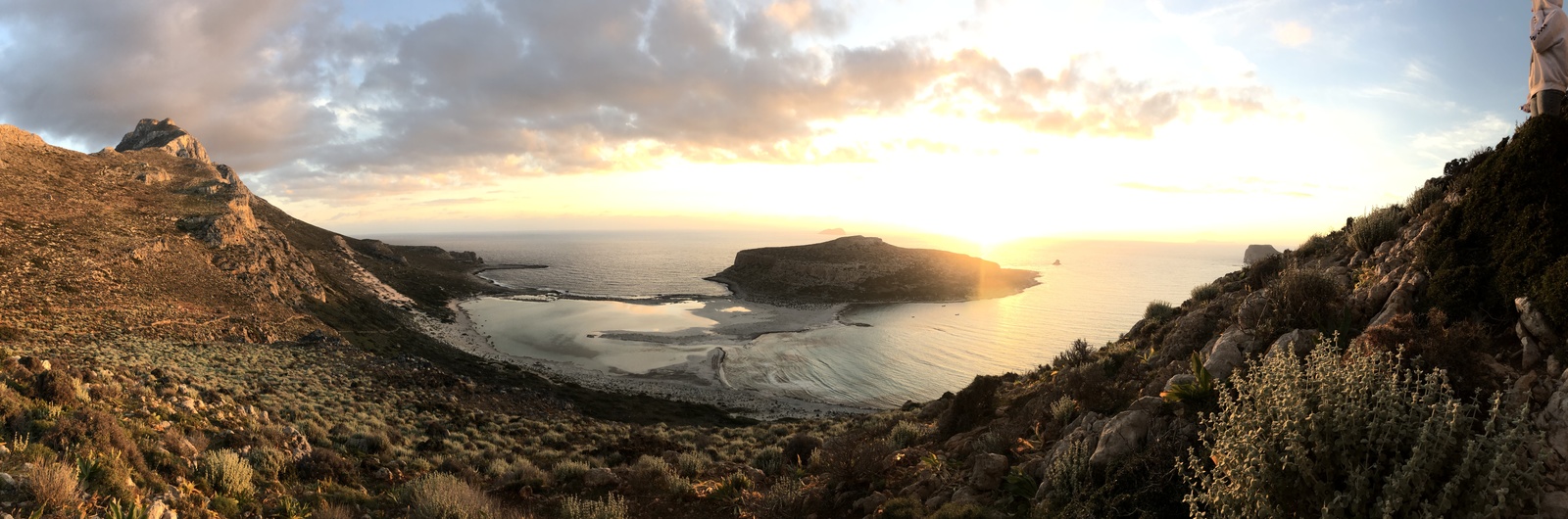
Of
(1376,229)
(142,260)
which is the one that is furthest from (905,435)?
(142,260)

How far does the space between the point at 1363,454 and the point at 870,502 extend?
5454 millimetres

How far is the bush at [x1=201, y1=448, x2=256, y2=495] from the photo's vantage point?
7.36 m

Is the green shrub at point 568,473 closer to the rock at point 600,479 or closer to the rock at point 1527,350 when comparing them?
the rock at point 600,479

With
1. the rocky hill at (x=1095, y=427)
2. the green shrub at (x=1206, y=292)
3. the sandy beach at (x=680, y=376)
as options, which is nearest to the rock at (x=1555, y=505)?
the rocky hill at (x=1095, y=427)

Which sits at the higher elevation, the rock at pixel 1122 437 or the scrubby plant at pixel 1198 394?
the scrubby plant at pixel 1198 394

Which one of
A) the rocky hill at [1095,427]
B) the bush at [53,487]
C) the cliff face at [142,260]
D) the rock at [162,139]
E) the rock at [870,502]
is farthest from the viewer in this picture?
the rock at [162,139]

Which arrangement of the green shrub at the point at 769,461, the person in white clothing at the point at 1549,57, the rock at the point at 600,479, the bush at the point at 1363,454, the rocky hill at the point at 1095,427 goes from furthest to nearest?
1. the green shrub at the point at 769,461
2. the rock at the point at 600,479
3. the person in white clothing at the point at 1549,57
4. the rocky hill at the point at 1095,427
5. the bush at the point at 1363,454

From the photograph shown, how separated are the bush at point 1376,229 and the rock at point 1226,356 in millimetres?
3044

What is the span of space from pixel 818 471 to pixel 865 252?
85.0 meters

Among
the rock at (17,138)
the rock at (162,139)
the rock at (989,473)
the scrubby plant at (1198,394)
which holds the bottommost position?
the rock at (989,473)

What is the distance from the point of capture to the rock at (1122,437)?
260 inches

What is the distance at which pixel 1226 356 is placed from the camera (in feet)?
24.8

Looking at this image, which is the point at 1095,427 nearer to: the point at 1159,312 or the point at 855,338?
the point at 1159,312

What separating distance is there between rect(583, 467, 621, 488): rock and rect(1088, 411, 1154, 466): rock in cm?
820
